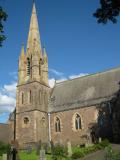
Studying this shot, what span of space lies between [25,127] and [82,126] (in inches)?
354

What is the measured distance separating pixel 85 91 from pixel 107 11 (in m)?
29.3

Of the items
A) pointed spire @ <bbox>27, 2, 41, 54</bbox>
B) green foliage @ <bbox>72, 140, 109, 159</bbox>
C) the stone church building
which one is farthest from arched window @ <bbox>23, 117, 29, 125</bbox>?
green foliage @ <bbox>72, 140, 109, 159</bbox>

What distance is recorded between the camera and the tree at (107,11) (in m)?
13.6

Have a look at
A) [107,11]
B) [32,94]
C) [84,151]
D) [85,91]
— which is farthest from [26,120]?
[107,11]

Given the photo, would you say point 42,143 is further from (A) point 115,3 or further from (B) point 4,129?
A: (A) point 115,3

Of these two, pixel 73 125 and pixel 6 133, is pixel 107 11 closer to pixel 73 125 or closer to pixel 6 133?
pixel 73 125

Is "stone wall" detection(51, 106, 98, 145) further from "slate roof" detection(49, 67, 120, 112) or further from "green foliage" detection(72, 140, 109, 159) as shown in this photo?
"green foliage" detection(72, 140, 109, 159)

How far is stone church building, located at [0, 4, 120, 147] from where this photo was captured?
38.6 meters

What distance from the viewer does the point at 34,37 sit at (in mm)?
49312

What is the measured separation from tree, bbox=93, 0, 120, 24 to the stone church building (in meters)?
22.8

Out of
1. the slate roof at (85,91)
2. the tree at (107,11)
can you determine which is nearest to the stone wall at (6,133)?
the slate roof at (85,91)

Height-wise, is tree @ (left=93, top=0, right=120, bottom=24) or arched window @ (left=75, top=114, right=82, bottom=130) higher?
tree @ (left=93, top=0, right=120, bottom=24)

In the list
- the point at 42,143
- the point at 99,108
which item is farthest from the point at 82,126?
the point at 42,143

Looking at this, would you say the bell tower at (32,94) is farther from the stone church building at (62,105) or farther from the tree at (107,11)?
the tree at (107,11)
